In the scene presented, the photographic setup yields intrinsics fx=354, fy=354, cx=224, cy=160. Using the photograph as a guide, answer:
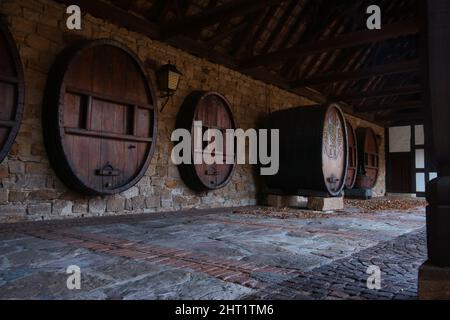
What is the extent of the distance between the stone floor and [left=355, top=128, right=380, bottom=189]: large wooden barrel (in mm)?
5972

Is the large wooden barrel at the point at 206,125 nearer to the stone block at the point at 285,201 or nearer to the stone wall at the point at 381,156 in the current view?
the stone block at the point at 285,201

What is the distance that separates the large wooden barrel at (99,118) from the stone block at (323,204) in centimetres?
290

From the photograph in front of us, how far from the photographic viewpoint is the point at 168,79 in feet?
16.8

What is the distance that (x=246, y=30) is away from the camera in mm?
6555

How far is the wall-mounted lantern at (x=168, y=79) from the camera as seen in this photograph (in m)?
5.14

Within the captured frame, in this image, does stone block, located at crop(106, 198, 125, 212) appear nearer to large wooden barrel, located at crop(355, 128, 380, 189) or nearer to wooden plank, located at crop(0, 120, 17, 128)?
wooden plank, located at crop(0, 120, 17, 128)

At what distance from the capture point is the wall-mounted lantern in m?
5.14

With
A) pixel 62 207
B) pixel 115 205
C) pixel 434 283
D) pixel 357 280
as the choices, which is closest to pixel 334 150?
pixel 115 205

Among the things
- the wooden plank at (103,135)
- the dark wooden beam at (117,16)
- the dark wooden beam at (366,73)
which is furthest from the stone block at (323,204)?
the dark wooden beam at (117,16)

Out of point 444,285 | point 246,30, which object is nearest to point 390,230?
point 444,285

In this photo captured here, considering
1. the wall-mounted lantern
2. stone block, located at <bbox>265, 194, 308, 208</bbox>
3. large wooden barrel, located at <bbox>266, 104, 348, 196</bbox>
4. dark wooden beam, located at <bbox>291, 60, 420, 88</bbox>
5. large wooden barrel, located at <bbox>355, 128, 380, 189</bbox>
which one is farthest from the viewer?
large wooden barrel, located at <bbox>355, 128, 380, 189</bbox>

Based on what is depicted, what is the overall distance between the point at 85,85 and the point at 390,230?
12.6 ft

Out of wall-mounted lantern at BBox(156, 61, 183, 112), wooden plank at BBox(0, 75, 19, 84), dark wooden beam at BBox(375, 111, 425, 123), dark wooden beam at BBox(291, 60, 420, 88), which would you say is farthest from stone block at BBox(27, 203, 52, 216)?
dark wooden beam at BBox(375, 111, 425, 123)
